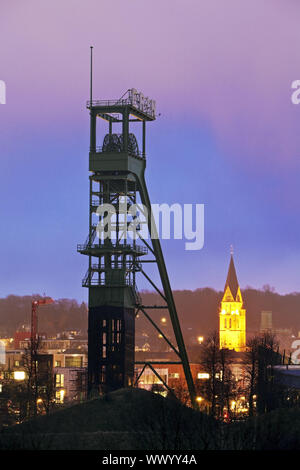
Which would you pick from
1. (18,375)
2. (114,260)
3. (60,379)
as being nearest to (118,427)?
(114,260)

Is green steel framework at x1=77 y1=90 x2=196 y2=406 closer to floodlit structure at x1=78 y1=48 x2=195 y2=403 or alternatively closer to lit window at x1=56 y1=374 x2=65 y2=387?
floodlit structure at x1=78 y1=48 x2=195 y2=403

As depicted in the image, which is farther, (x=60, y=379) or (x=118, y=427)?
(x=60, y=379)

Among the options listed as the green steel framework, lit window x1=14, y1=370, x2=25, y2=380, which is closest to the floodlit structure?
the green steel framework

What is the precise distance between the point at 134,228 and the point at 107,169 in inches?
Answer: 286

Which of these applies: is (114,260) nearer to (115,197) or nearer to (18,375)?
(115,197)

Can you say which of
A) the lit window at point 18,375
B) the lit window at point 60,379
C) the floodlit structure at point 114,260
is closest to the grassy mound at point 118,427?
the floodlit structure at point 114,260

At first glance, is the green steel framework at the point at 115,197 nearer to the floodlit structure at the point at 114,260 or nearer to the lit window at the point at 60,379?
the floodlit structure at the point at 114,260

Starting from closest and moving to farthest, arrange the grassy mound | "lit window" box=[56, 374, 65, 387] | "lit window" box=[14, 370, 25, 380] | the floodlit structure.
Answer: the grassy mound, the floodlit structure, "lit window" box=[14, 370, 25, 380], "lit window" box=[56, 374, 65, 387]

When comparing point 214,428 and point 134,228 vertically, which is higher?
point 134,228

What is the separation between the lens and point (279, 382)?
125375mm
